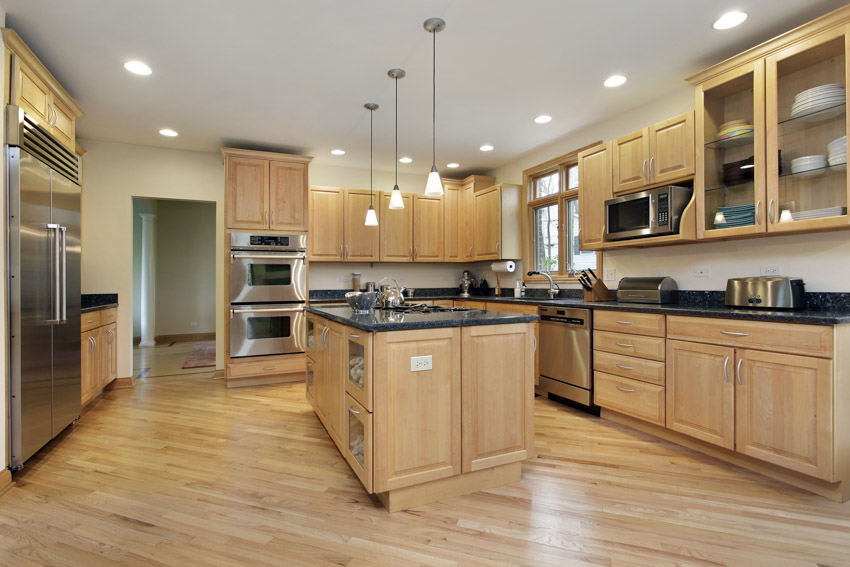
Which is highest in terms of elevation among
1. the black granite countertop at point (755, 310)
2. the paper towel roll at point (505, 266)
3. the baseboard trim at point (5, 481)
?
the paper towel roll at point (505, 266)

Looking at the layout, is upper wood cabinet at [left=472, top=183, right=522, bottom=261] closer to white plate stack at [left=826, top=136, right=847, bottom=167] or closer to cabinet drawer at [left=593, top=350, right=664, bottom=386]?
cabinet drawer at [left=593, top=350, right=664, bottom=386]

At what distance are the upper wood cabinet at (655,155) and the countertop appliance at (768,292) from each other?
841mm

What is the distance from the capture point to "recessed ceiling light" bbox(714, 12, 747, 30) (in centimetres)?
235

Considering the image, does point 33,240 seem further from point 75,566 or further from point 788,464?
point 788,464

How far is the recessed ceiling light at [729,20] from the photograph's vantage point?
7.71ft

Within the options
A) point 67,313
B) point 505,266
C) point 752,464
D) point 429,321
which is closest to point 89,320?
point 67,313

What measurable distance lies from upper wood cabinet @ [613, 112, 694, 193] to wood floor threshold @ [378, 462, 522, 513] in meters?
2.32

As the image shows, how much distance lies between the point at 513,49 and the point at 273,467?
118 inches

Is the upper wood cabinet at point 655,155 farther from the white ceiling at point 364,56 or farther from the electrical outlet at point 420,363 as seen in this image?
the electrical outlet at point 420,363

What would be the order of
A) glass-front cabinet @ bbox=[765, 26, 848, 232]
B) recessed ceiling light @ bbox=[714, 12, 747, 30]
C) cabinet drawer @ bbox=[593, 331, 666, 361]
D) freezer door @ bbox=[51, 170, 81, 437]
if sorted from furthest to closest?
1. cabinet drawer @ bbox=[593, 331, 666, 361]
2. freezer door @ bbox=[51, 170, 81, 437]
3. recessed ceiling light @ bbox=[714, 12, 747, 30]
4. glass-front cabinet @ bbox=[765, 26, 848, 232]

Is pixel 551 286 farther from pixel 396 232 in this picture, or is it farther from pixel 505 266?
pixel 396 232

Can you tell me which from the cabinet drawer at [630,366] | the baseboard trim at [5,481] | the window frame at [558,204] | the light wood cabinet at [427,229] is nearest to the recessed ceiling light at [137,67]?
the baseboard trim at [5,481]

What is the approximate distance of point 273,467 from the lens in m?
2.47

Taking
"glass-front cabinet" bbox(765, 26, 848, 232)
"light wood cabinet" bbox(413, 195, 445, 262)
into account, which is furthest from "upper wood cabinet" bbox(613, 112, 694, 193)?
"light wood cabinet" bbox(413, 195, 445, 262)
